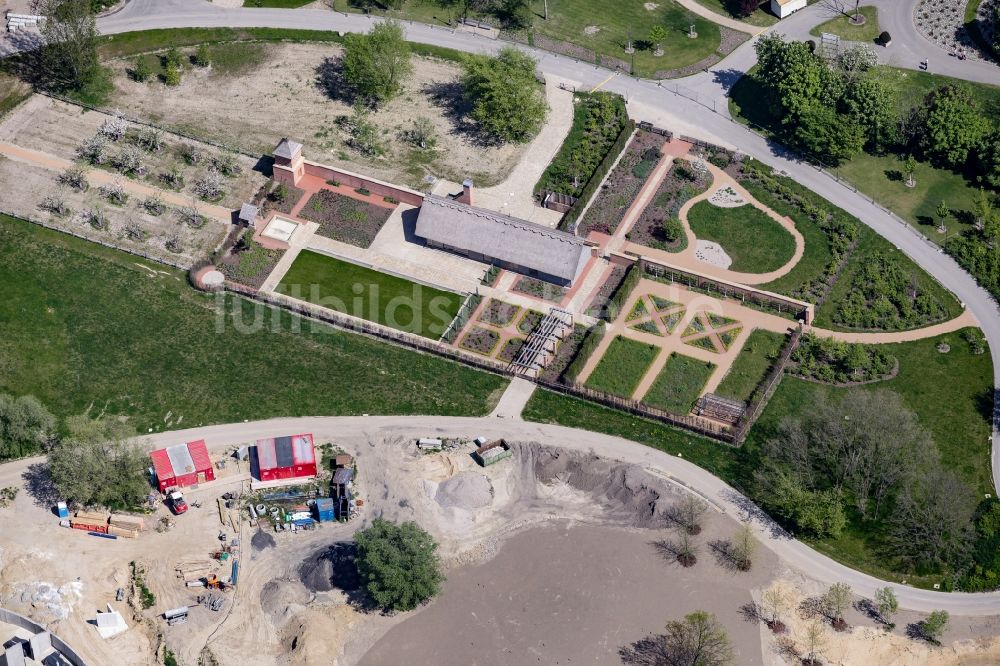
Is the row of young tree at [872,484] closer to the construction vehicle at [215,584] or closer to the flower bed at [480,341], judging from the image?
the flower bed at [480,341]

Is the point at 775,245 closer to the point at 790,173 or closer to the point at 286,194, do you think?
the point at 790,173

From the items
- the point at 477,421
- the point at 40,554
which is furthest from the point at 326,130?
the point at 40,554

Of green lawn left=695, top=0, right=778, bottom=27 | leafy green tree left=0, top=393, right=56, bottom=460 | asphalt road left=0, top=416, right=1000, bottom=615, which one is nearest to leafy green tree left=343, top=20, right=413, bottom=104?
green lawn left=695, top=0, right=778, bottom=27

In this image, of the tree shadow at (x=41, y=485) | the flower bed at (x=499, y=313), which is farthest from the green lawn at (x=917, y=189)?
the tree shadow at (x=41, y=485)

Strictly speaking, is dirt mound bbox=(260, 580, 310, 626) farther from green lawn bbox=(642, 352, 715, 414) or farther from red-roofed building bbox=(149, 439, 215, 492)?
green lawn bbox=(642, 352, 715, 414)

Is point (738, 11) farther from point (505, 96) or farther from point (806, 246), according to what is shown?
point (806, 246)

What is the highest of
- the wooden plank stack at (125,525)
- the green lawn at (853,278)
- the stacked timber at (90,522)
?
the green lawn at (853,278)

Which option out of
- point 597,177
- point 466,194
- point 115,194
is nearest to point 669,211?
point 597,177
